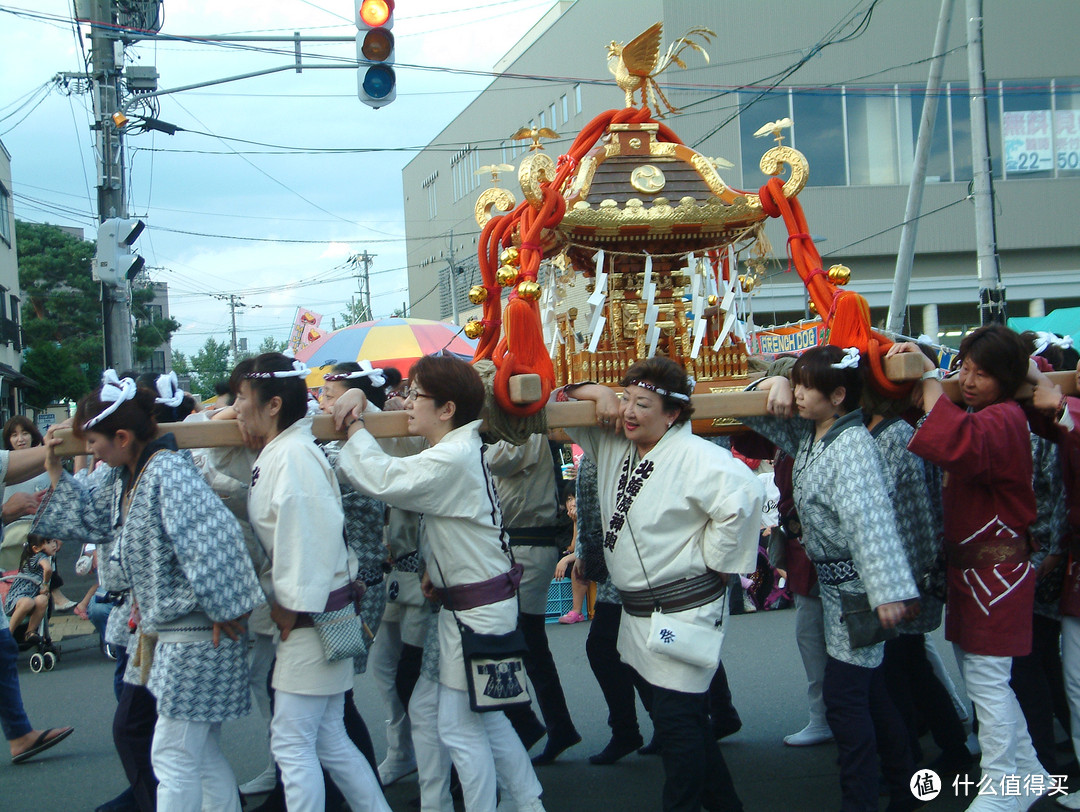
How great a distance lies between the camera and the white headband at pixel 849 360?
3.14 m

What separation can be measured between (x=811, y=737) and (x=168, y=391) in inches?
119

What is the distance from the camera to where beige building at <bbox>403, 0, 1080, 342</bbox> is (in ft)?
60.4

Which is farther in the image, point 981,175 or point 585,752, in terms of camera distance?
point 981,175

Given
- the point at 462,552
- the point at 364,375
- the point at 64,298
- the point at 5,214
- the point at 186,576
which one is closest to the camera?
the point at 186,576

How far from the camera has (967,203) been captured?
792 inches

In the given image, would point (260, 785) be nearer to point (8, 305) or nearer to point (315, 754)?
point (315, 754)

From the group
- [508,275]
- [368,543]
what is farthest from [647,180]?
[368,543]

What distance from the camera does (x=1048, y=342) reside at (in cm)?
387

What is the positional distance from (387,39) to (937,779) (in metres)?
5.22

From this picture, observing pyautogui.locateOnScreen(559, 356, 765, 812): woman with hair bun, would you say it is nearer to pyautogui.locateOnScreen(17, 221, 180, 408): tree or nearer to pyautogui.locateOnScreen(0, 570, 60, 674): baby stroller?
pyautogui.locateOnScreen(0, 570, 60, 674): baby stroller

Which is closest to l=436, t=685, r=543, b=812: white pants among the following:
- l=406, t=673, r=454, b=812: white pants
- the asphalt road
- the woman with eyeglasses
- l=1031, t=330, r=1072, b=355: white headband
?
the woman with eyeglasses

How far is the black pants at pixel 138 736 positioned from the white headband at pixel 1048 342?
346cm

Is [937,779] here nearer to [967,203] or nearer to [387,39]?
[387,39]

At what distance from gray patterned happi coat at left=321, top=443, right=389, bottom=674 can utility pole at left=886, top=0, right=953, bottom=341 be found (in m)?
8.31
